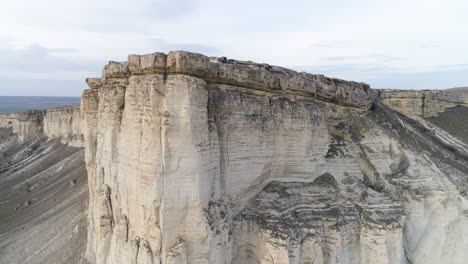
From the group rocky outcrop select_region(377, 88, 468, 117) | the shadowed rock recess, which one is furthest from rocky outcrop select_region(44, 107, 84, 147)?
rocky outcrop select_region(377, 88, 468, 117)

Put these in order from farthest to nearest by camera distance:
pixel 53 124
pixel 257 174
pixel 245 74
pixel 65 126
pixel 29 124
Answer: pixel 29 124, pixel 53 124, pixel 65 126, pixel 257 174, pixel 245 74

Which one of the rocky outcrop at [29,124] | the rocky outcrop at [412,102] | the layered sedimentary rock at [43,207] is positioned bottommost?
the layered sedimentary rock at [43,207]

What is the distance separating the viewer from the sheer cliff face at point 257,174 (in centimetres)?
1315

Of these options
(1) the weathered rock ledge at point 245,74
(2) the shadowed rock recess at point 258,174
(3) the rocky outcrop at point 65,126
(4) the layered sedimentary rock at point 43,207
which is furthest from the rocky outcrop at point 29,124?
(1) the weathered rock ledge at point 245,74

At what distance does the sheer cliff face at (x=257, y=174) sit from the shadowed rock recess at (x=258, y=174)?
0.16ft

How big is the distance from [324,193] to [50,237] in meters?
18.2

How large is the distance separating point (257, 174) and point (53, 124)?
57514 millimetres

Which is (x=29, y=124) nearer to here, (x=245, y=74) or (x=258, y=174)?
(x=245, y=74)

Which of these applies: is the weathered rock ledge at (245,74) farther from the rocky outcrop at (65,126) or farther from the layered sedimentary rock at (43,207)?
the rocky outcrop at (65,126)

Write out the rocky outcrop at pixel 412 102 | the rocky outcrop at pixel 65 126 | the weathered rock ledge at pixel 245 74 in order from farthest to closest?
1. the rocky outcrop at pixel 65 126
2. the rocky outcrop at pixel 412 102
3. the weathered rock ledge at pixel 245 74

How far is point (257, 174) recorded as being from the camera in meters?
15.7

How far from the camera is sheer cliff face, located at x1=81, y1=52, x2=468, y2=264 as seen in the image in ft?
43.1

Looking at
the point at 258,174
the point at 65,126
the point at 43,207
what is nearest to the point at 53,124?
the point at 65,126

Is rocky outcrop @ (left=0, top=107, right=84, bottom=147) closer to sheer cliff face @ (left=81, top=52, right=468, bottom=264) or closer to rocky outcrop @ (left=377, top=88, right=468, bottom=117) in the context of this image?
sheer cliff face @ (left=81, top=52, right=468, bottom=264)
